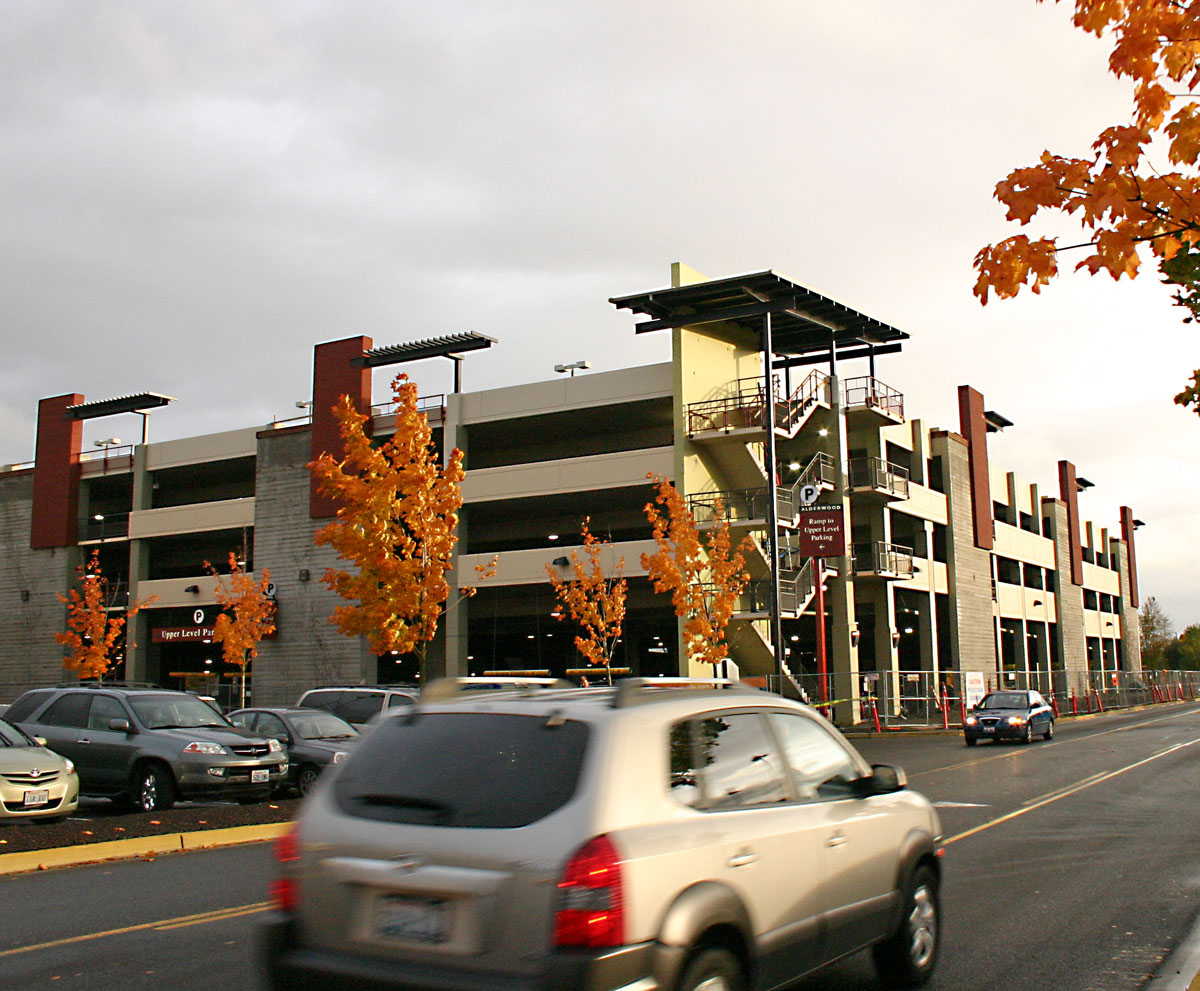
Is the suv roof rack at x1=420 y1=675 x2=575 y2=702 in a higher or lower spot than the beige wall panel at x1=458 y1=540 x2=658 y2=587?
lower

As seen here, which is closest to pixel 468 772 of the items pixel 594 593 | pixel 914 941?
pixel 914 941

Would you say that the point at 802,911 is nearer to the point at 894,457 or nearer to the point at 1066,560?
the point at 894,457

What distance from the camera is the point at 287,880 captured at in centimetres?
486

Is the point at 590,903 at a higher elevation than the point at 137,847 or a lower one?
higher

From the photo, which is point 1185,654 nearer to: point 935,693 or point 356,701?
point 935,693

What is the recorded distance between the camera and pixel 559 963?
13.7ft

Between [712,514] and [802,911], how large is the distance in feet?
111

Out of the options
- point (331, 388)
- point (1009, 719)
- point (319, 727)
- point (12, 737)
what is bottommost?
point (1009, 719)

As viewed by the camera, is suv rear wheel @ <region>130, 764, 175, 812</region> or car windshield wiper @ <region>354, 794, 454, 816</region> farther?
suv rear wheel @ <region>130, 764, 175, 812</region>

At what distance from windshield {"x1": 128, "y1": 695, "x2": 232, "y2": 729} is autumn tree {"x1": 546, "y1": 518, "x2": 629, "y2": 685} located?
19.1 metres

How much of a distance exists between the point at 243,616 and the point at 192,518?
8.75 metres

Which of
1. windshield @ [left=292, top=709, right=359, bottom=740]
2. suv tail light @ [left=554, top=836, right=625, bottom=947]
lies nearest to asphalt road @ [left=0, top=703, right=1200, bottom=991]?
suv tail light @ [left=554, top=836, right=625, bottom=947]

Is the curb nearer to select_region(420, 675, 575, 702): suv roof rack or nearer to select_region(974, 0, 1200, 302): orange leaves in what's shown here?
select_region(420, 675, 575, 702): suv roof rack

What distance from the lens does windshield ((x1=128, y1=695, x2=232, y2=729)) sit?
1664cm
